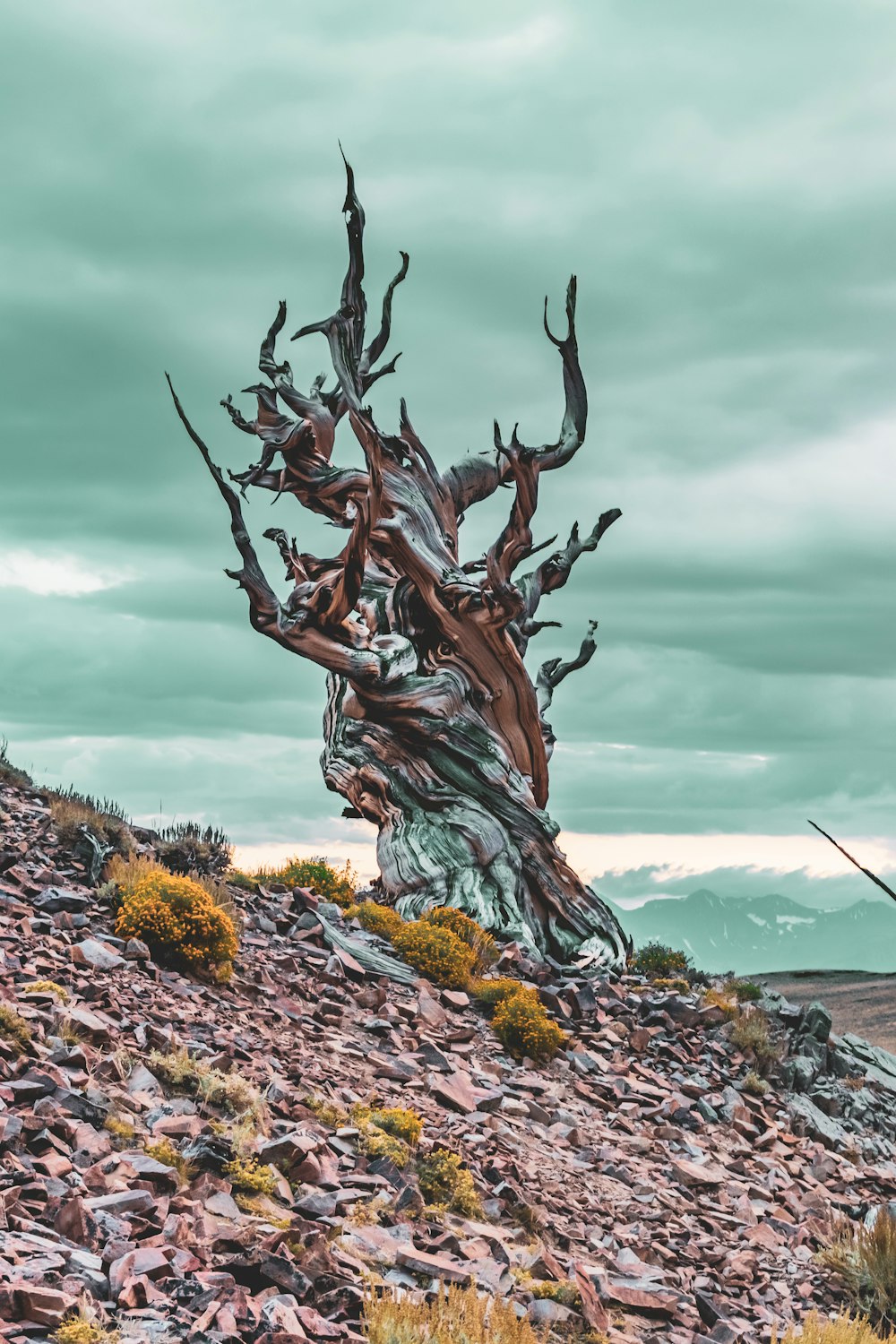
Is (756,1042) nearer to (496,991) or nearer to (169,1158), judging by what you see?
(496,991)

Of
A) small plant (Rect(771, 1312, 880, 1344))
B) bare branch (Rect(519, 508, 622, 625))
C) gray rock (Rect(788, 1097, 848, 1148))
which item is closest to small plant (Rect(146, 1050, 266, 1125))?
small plant (Rect(771, 1312, 880, 1344))

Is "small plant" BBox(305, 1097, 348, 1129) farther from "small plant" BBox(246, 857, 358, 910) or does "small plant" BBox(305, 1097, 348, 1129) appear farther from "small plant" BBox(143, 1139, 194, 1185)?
"small plant" BBox(246, 857, 358, 910)

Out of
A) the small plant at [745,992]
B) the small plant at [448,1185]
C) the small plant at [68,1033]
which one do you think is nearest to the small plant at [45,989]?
the small plant at [68,1033]

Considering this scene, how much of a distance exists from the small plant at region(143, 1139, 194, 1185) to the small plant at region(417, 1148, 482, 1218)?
2060 millimetres

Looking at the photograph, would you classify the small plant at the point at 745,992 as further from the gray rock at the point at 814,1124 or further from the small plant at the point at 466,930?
the small plant at the point at 466,930

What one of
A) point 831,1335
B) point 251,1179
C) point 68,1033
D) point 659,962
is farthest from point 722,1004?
point 251,1179

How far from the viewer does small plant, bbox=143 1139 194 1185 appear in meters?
8.25

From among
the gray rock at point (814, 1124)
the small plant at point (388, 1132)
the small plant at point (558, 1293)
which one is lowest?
the small plant at point (558, 1293)

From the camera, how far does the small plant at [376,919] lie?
17438 mm

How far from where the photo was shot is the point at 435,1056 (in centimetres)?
1293

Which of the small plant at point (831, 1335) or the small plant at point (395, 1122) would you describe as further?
the small plant at point (395, 1122)

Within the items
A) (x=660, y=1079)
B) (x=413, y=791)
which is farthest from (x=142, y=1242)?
(x=413, y=791)

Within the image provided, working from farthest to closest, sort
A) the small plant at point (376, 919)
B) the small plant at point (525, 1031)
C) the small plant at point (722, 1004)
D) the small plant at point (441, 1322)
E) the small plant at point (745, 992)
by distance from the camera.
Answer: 1. the small plant at point (745, 992)
2. the small plant at point (722, 1004)
3. the small plant at point (376, 919)
4. the small plant at point (525, 1031)
5. the small plant at point (441, 1322)

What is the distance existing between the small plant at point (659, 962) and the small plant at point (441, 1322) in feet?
48.8
